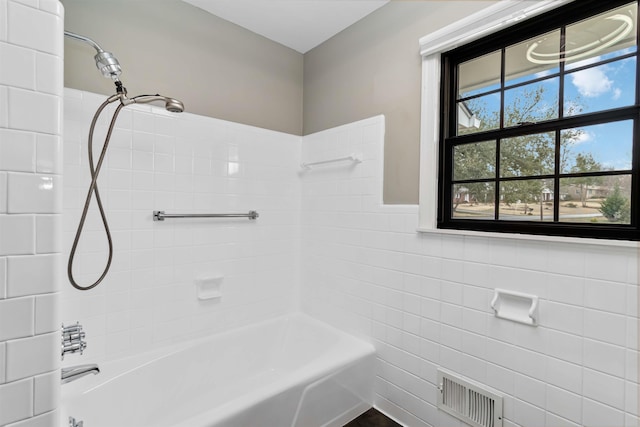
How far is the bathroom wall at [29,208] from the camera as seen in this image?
75cm

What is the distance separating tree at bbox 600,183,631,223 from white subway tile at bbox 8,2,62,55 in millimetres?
1926

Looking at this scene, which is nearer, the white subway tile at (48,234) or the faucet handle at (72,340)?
the white subway tile at (48,234)

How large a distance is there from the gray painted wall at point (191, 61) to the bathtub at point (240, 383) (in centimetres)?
153

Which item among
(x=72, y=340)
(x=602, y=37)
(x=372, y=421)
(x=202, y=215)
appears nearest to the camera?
(x=72, y=340)

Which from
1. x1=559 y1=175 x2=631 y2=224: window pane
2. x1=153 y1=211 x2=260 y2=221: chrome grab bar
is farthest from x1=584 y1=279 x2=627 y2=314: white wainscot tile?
x1=153 y1=211 x2=260 y2=221: chrome grab bar

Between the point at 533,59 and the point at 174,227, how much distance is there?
2.13 meters

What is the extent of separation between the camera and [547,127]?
56.9 inches

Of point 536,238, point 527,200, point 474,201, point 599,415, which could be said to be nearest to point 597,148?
point 527,200

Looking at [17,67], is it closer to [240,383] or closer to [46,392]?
[46,392]

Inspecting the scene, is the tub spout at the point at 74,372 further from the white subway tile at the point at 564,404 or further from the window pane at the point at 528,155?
the window pane at the point at 528,155

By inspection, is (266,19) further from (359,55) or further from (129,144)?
(129,144)

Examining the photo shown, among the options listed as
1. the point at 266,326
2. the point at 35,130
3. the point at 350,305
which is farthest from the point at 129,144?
the point at 350,305

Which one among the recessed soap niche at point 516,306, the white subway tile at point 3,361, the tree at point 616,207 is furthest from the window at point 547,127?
the white subway tile at point 3,361

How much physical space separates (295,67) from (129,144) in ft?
4.72
